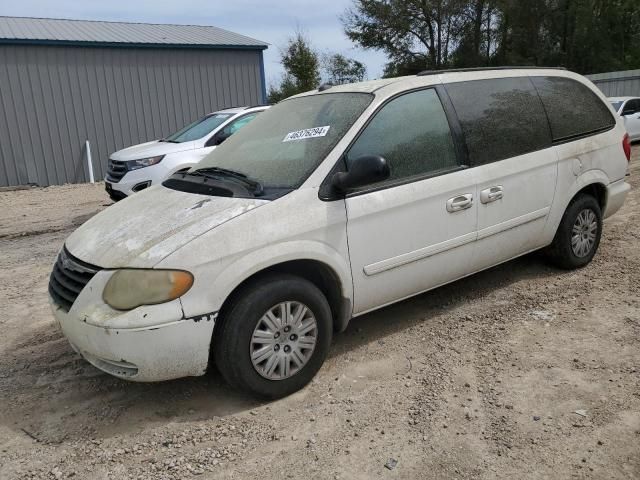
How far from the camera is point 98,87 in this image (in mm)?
14859

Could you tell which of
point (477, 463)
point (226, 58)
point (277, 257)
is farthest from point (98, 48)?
point (477, 463)

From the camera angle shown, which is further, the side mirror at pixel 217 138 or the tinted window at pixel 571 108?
the side mirror at pixel 217 138

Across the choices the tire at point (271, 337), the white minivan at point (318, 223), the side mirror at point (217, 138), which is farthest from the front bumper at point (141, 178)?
the tire at point (271, 337)

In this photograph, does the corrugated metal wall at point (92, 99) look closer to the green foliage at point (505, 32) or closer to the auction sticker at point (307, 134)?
the auction sticker at point (307, 134)

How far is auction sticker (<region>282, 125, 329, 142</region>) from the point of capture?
365 centimetres

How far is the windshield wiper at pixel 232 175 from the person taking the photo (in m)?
3.37

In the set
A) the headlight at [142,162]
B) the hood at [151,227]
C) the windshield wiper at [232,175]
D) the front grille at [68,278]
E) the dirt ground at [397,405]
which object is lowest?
the dirt ground at [397,405]

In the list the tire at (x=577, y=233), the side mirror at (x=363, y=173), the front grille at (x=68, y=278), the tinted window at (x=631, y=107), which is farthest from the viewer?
the tinted window at (x=631, y=107)

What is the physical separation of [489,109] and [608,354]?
1911 millimetres

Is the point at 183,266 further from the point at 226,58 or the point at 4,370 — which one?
the point at 226,58

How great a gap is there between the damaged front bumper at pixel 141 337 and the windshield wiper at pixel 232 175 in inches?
33.4

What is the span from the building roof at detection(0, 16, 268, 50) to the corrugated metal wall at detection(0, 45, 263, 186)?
0.21 metres

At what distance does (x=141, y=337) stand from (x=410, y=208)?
182 centimetres

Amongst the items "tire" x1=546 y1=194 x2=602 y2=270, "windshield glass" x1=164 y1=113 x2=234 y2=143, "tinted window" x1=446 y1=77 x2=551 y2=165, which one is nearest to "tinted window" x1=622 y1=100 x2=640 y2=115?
"windshield glass" x1=164 y1=113 x2=234 y2=143
